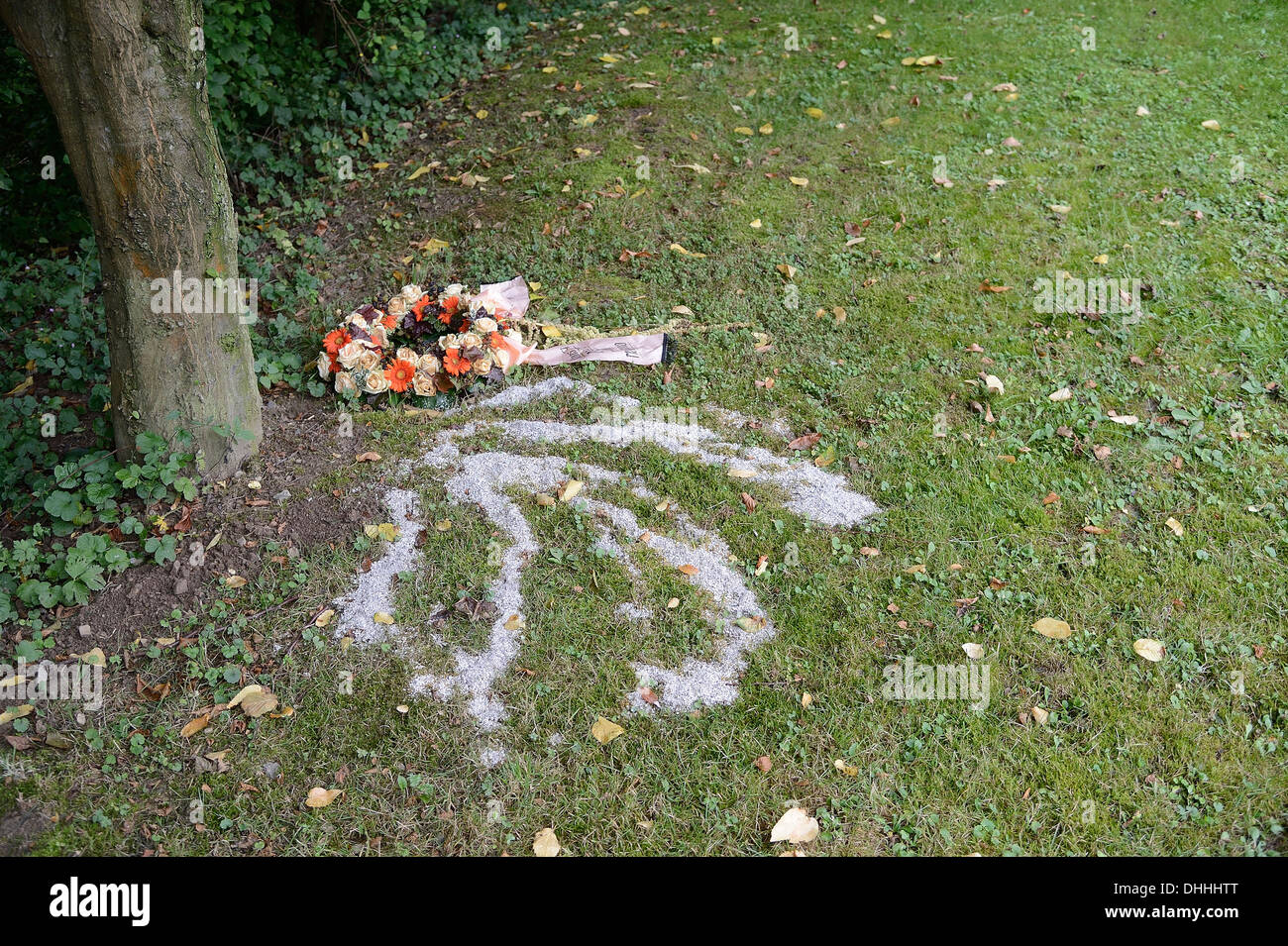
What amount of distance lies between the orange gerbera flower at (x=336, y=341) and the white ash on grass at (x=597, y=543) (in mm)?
762

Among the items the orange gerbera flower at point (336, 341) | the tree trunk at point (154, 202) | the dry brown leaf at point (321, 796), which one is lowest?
the dry brown leaf at point (321, 796)

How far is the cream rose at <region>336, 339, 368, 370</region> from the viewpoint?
17.3 feet

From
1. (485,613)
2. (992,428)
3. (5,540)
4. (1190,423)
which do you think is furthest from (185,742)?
(1190,423)

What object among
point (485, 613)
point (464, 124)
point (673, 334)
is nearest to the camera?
point (485, 613)

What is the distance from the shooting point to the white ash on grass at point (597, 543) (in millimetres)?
3830

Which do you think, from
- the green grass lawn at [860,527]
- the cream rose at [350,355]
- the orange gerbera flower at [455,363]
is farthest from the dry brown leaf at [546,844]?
the cream rose at [350,355]

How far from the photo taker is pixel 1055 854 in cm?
322

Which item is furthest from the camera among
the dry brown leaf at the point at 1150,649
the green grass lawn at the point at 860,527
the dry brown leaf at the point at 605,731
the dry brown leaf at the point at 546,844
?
the dry brown leaf at the point at 1150,649

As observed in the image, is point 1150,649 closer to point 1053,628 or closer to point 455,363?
point 1053,628

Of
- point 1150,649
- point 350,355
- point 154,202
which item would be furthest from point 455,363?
point 1150,649

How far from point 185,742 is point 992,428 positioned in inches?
162

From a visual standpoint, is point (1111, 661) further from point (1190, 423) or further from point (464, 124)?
point (464, 124)

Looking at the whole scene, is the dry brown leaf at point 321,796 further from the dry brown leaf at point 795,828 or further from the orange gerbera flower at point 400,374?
the orange gerbera flower at point 400,374

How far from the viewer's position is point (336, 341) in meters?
5.34
